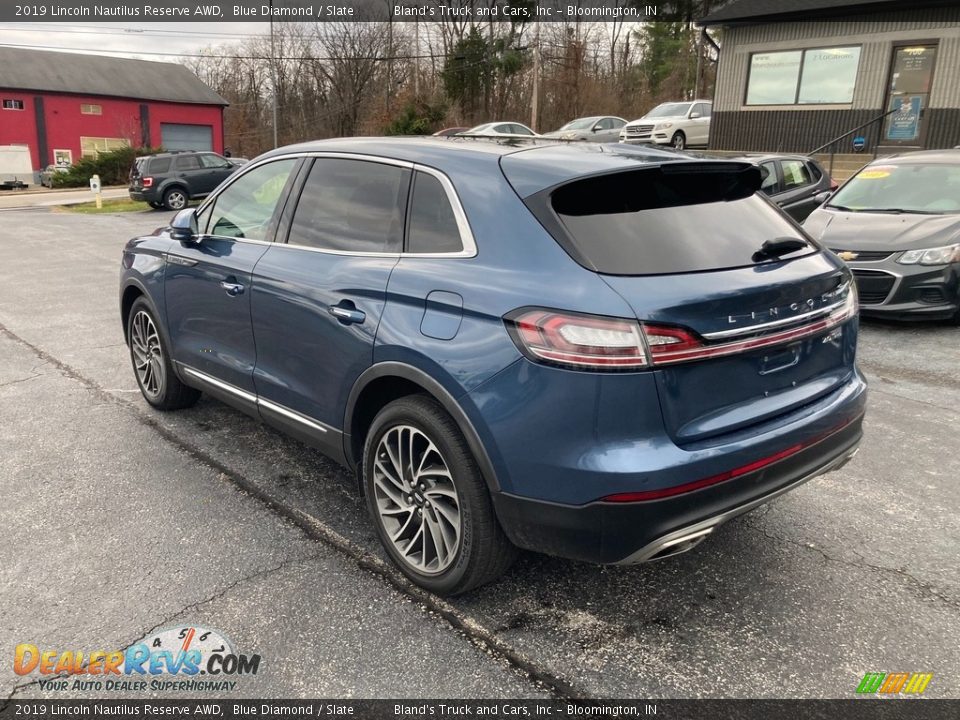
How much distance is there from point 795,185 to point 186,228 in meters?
9.40

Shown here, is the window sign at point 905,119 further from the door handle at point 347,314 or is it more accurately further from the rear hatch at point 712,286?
the door handle at point 347,314

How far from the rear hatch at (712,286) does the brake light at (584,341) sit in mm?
72

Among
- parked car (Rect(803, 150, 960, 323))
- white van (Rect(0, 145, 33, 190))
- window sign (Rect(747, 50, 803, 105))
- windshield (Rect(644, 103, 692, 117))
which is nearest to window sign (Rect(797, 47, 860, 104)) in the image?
window sign (Rect(747, 50, 803, 105))

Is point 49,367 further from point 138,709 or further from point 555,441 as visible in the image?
point 555,441

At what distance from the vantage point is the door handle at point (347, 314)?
3.11m

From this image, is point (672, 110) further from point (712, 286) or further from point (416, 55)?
point (416, 55)

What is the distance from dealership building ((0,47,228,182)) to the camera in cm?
4519

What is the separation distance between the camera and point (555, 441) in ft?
8.07

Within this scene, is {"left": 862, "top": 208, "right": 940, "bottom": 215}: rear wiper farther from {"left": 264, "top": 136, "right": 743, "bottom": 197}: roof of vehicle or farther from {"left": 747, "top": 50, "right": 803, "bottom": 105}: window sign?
{"left": 747, "top": 50, "right": 803, "bottom": 105}: window sign

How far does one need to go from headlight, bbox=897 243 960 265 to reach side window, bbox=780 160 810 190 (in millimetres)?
3989

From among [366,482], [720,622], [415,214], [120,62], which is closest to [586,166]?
[415,214]

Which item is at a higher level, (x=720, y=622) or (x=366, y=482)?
(x=366, y=482)

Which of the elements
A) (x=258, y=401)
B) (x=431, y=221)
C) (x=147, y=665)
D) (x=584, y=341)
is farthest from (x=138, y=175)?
(x=584, y=341)

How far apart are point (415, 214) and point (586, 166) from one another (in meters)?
0.73
